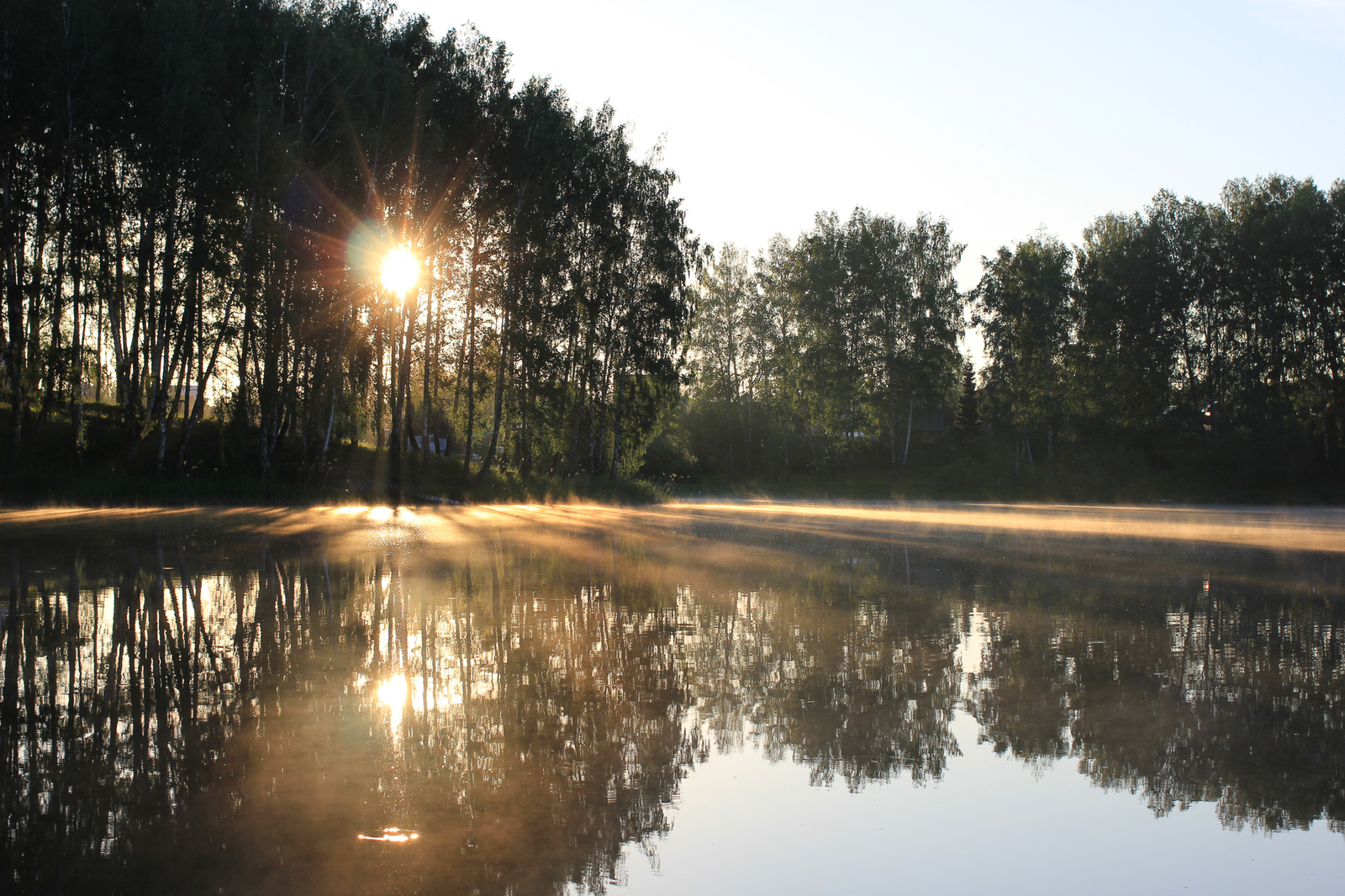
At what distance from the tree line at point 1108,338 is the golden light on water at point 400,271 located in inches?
874

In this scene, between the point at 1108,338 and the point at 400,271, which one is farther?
the point at 1108,338

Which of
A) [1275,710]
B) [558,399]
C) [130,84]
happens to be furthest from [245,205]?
[1275,710]

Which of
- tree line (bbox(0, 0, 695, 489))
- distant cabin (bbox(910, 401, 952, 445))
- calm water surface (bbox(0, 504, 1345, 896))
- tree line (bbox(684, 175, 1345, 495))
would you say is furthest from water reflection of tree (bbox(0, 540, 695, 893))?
distant cabin (bbox(910, 401, 952, 445))

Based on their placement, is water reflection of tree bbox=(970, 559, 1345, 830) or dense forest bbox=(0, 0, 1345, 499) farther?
dense forest bbox=(0, 0, 1345, 499)

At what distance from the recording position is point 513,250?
27.6 m

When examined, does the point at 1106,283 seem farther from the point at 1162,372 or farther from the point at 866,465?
the point at 866,465

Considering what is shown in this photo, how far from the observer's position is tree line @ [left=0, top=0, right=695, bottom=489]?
791 inches

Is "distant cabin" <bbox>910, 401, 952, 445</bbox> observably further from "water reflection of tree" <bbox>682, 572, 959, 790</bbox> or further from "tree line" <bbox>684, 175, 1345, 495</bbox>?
"water reflection of tree" <bbox>682, 572, 959, 790</bbox>

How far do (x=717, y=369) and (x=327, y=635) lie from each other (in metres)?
55.6

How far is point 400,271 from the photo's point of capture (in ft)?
84.3

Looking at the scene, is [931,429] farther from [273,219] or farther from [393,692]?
[393,692]

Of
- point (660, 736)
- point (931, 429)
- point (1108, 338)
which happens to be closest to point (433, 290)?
point (660, 736)

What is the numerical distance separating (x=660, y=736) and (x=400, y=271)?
23758 mm

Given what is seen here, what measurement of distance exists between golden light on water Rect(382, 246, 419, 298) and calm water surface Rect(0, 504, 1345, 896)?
1731 cm
